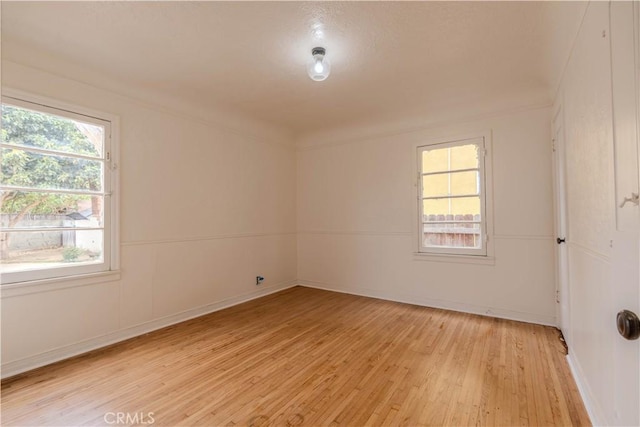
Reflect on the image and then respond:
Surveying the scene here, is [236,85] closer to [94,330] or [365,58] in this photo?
[365,58]

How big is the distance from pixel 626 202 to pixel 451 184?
2813 mm

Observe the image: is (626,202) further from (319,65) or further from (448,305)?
(448,305)

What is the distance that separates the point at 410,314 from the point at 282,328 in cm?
166

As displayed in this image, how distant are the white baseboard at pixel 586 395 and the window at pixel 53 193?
4.06m

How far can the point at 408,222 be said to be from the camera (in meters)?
4.32

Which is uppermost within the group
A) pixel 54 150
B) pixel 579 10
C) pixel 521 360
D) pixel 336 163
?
pixel 579 10

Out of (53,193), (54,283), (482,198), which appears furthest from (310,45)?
(54,283)

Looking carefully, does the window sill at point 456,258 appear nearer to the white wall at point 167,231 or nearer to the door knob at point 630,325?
the white wall at point 167,231

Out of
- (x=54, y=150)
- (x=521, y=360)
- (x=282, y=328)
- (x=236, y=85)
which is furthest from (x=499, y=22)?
(x=54, y=150)

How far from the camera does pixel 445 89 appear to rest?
A: 3.44 meters

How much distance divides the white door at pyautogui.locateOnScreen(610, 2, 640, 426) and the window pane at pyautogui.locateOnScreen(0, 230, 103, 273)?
393 centimetres

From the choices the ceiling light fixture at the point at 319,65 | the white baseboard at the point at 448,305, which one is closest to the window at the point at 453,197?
the white baseboard at the point at 448,305

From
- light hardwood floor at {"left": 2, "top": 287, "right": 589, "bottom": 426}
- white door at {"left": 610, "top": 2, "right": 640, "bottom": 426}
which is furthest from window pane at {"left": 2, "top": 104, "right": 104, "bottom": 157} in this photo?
white door at {"left": 610, "top": 2, "right": 640, "bottom": 426}

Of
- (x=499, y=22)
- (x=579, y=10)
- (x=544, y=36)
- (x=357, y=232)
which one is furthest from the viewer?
(x=357, y=232)
